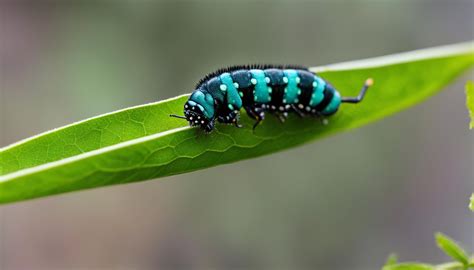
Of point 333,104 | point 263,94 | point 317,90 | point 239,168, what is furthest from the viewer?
point 239,168

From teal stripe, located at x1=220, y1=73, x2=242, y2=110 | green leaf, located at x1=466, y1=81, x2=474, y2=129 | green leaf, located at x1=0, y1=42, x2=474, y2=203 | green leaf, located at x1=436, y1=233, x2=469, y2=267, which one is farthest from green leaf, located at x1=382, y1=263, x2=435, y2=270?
teal stripe, located at x1=220, y1=73, x2=242, y2=110

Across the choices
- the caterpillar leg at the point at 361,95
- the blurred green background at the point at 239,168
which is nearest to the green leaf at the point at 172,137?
the caterpillar leg at the point at 361,95

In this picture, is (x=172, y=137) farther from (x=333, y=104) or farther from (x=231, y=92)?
(x=333, y=104)

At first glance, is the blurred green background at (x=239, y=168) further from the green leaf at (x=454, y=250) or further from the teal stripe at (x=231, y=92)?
the green leaf at (x=454, y=250)

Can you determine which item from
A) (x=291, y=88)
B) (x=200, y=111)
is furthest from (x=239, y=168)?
(x=200, y=111)

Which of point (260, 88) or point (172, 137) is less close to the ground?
point (260, 88)

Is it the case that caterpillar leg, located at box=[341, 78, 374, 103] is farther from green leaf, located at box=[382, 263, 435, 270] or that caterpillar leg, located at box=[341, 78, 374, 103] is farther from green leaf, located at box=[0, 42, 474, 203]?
green leaf, located at box=[382, 263, 435, 270]

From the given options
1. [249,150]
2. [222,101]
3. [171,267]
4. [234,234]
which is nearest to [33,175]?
[249,150]

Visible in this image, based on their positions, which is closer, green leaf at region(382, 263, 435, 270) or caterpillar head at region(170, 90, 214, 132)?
green leaf at region(382, 263, 435, 270)
